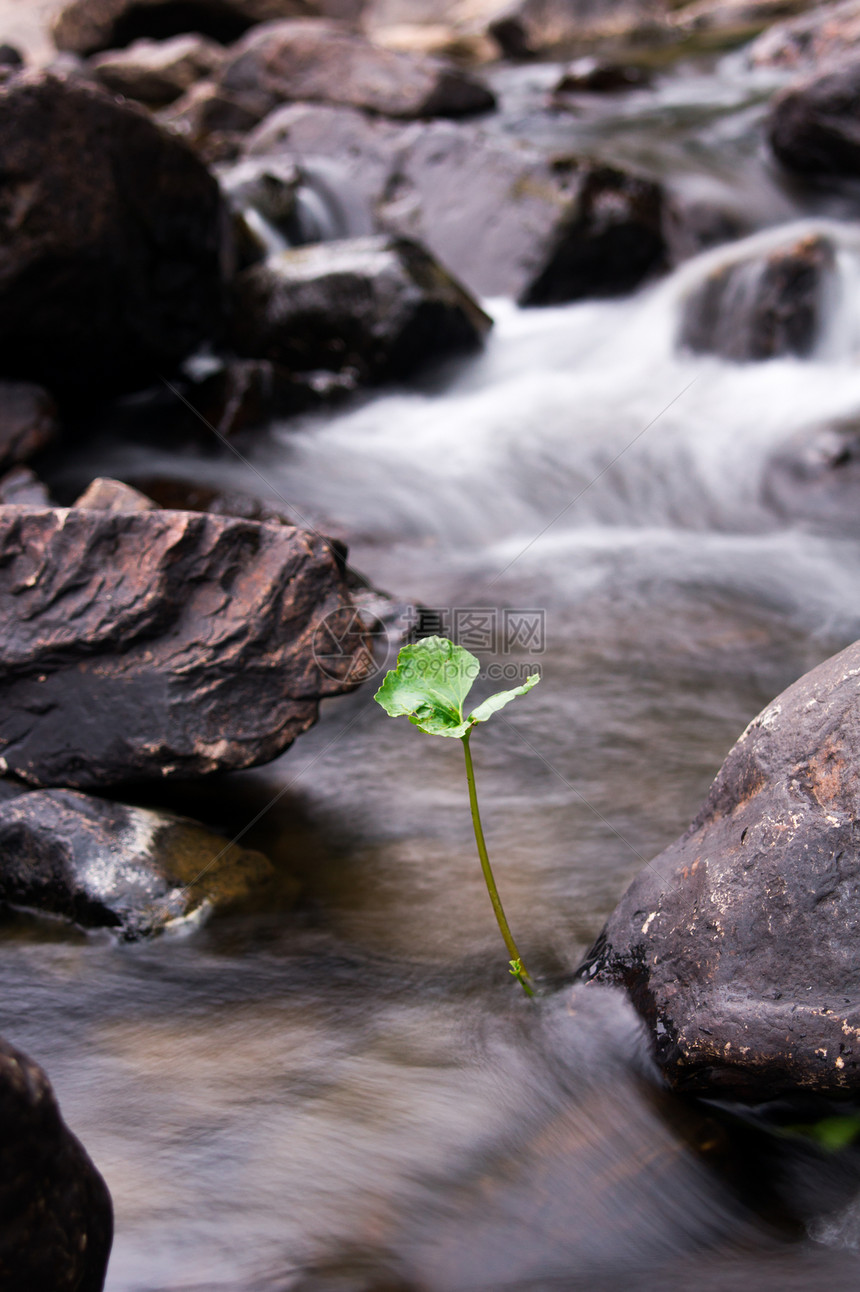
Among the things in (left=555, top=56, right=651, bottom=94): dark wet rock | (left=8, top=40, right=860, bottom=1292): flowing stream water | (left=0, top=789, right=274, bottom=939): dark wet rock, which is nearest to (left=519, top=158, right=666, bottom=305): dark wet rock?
(left=8, top=40, right=860, bottom=1292): flowing stream water

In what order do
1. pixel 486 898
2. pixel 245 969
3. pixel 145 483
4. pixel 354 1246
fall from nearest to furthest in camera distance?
1. pixel 354 1246
2. pixel 245 969
3. pixel 486 898
4. pixel 145 483

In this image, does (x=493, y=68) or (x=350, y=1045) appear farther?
(x=493, y=68)

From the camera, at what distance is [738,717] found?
3998mm

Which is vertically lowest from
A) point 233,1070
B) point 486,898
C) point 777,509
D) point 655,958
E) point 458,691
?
point 777,509

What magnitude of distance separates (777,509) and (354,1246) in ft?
17.9

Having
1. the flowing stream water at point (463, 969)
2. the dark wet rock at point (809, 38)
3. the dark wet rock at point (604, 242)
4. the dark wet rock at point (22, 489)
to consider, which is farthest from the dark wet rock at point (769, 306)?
the dark wet rock at point (809, 38)

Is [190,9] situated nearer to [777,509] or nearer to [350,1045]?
[777,509]

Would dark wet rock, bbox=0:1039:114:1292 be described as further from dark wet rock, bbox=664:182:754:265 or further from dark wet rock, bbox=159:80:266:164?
dark wet rock, bbox=159:80:266:164

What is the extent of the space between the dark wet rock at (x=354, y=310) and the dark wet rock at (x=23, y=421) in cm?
223

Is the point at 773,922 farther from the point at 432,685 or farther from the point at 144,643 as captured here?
the point at 144,643

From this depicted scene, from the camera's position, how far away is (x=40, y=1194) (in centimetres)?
133

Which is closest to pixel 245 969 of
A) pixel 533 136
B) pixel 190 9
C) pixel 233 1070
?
pixel 233 1070

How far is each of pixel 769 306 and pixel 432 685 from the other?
657 cm

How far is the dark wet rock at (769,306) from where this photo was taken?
7.35 metres
